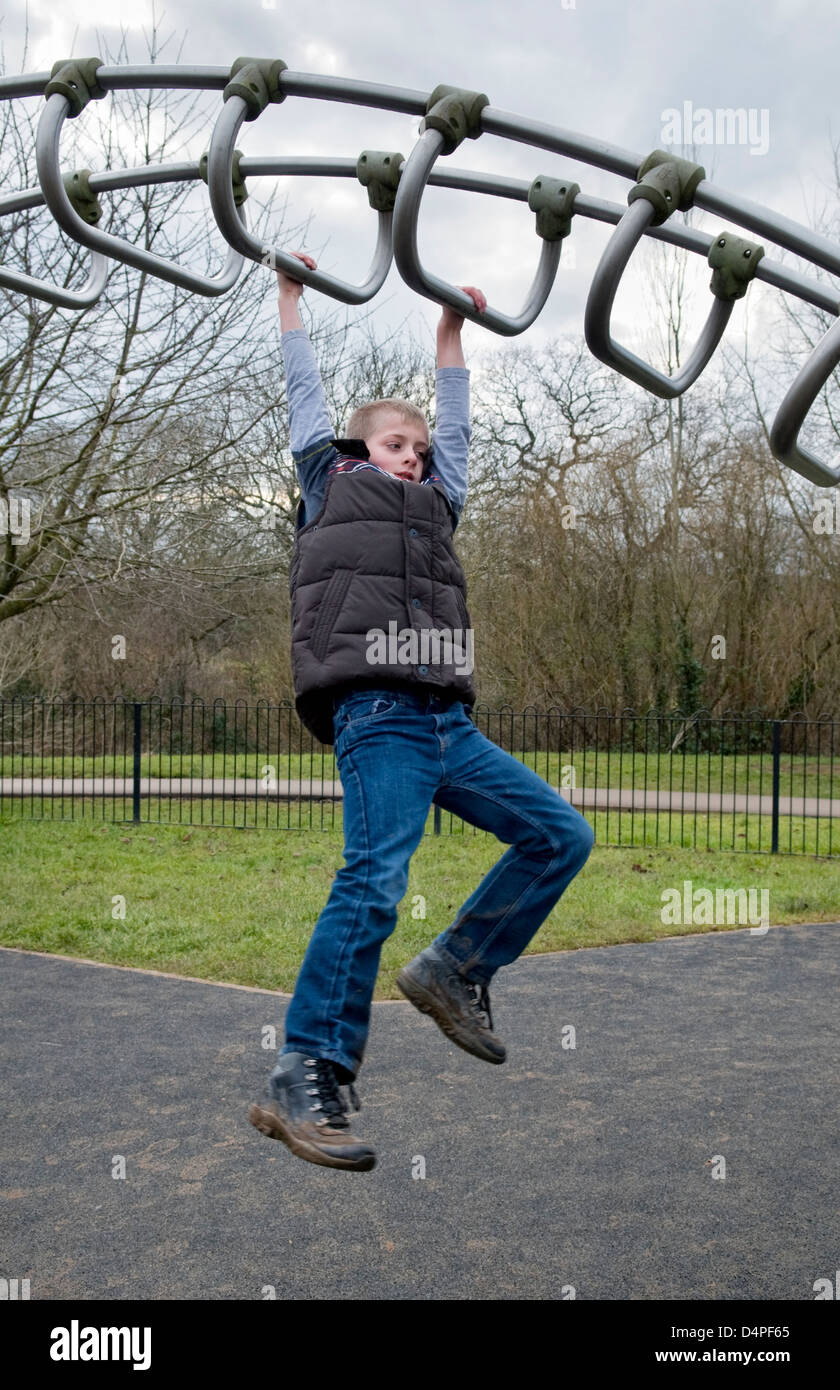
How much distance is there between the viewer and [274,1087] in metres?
2.14

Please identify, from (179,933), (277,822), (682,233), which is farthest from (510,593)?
(682,233)

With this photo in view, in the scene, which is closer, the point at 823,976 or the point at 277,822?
the point at 823,976

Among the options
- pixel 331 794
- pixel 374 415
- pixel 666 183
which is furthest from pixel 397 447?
pixel 331 794

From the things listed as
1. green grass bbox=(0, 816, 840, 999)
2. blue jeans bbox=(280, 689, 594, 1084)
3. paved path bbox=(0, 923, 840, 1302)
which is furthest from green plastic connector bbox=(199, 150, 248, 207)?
green grass bbox=(0, 816, 840, 999)

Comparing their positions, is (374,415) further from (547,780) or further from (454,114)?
(547,780)

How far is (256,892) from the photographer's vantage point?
338 inches

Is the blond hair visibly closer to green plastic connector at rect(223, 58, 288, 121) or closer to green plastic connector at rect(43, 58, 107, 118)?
green plastic connector at rect(223, 58, 288, 121)

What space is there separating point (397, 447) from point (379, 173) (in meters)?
0.51

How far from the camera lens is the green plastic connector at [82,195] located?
2428 millimetres

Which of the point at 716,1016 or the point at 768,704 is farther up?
the point at 768,704
